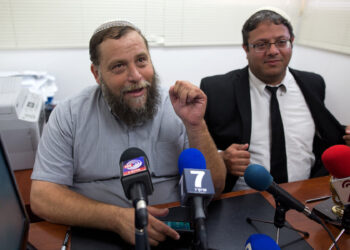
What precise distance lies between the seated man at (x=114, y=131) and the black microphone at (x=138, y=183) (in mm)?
621

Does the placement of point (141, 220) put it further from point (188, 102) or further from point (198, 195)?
point (188, 102)

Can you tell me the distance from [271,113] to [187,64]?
4.34 feet

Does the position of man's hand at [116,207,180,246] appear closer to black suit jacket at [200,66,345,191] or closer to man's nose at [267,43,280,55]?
black suit jacket at [200,66,345,191]

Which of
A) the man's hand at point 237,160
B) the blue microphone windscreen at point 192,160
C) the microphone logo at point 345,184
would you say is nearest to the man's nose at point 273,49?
the man's hand at point 237,160

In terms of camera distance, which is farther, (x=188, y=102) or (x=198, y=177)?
(x=188, y=102)

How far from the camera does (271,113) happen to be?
162 centimetres

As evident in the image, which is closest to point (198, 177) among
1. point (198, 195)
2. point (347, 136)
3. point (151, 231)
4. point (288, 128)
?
point (198, 195)

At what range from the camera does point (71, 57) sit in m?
2.38

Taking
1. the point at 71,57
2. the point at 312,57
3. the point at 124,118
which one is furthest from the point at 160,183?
the point at 312,57

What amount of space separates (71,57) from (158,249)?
1.99 m

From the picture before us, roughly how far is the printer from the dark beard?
0.61 metres

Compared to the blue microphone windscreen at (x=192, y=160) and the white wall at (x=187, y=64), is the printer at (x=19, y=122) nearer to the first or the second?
the white wall at (x=187, y=64)

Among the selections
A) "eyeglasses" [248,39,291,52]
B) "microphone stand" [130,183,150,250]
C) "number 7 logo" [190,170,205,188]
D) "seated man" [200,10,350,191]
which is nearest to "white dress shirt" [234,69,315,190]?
"seated man" [200,10,350,191]

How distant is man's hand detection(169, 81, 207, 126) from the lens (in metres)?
1.19
